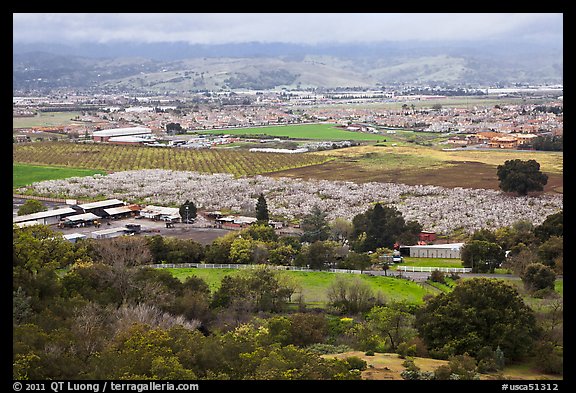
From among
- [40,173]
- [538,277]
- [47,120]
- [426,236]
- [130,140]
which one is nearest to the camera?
[538,277]

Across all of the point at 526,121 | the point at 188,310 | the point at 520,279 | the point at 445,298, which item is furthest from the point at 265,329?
the point at 526,121

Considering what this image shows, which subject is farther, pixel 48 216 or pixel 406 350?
Answer: pixel 48 216

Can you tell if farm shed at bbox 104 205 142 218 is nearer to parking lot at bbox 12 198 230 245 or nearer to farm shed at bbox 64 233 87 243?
parking lot at bbox 12 198 230 245

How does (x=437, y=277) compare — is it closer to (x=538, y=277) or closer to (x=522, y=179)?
(x=538, y=277)

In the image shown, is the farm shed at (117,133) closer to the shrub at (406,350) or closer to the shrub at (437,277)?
the shrub at (437,277)

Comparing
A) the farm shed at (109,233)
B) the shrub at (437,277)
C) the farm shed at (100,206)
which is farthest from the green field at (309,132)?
the shrub at (437,277)

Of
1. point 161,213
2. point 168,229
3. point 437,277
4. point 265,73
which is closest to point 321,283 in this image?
point 437,277
